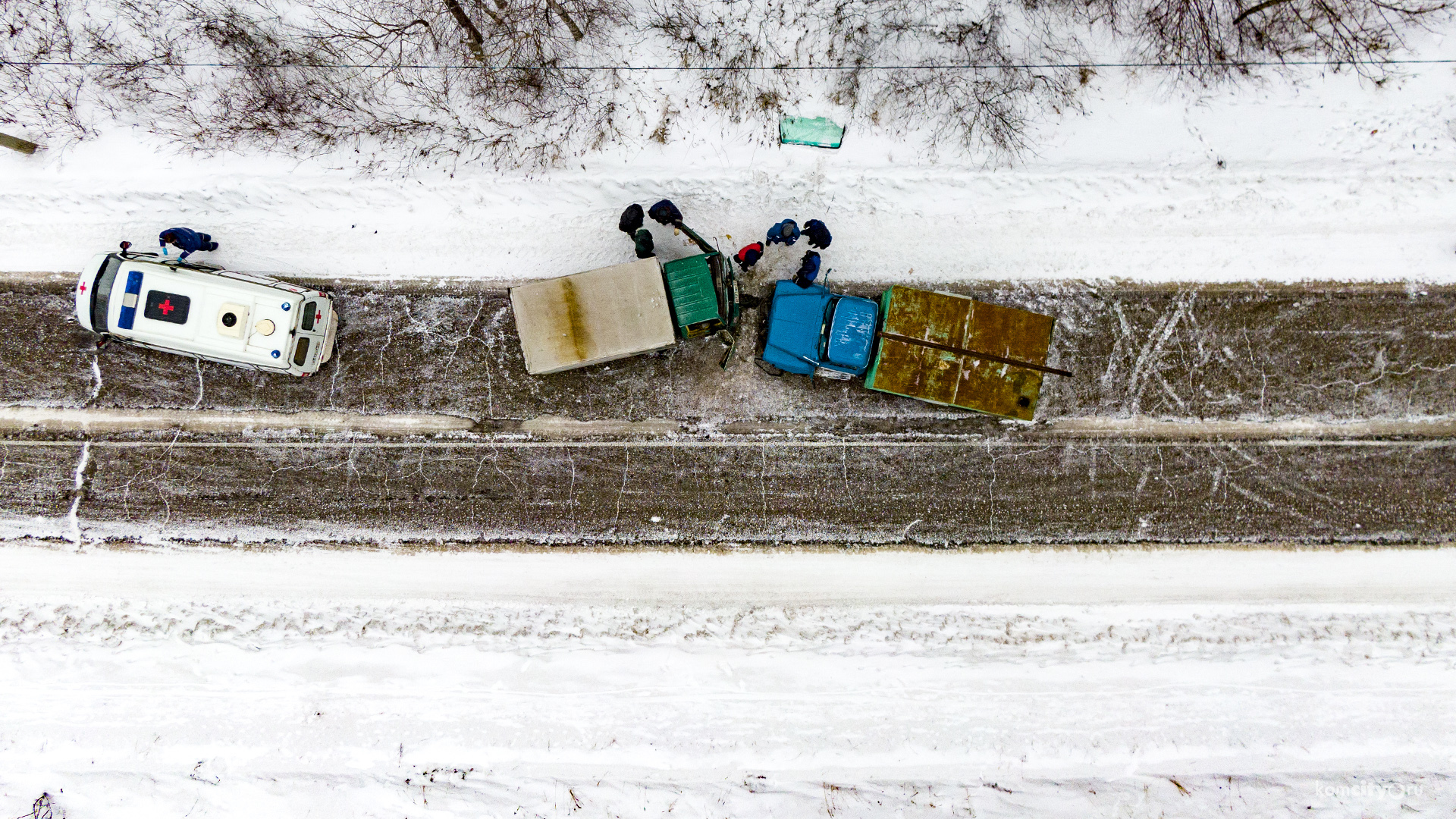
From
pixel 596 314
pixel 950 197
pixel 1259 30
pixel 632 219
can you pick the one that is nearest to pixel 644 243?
pixel 632 219

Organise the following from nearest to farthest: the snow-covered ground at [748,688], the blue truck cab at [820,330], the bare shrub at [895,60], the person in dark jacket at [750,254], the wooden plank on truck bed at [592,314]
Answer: the wooden plank on truck bed at [592,314], the blue truck cab at [820,330], the person in dark jacket at [750,254], the snow-covered ground at [748,688], the bare shrub at [895,60]

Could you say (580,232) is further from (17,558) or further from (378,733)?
(17,558)

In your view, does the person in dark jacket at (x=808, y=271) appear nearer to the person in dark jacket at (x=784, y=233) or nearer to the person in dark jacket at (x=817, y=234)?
the person in dark jacket at (x=817, y=234)

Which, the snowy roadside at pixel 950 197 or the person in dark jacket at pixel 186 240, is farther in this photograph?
the snowy roadside at pixel 950 197

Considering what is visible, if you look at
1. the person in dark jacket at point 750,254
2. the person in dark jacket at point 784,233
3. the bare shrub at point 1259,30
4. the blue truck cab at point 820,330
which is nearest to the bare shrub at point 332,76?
the person in dark jacket at point 750,254

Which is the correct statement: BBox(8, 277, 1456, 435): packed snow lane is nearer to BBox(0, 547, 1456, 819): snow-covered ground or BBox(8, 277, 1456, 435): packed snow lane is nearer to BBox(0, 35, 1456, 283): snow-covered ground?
BBox(0, 35, 1456, 283): snow-covered ground

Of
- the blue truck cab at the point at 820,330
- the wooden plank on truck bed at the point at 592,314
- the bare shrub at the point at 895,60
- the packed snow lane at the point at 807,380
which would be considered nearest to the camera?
the wooden plank on truck bed at the point at 592,314
